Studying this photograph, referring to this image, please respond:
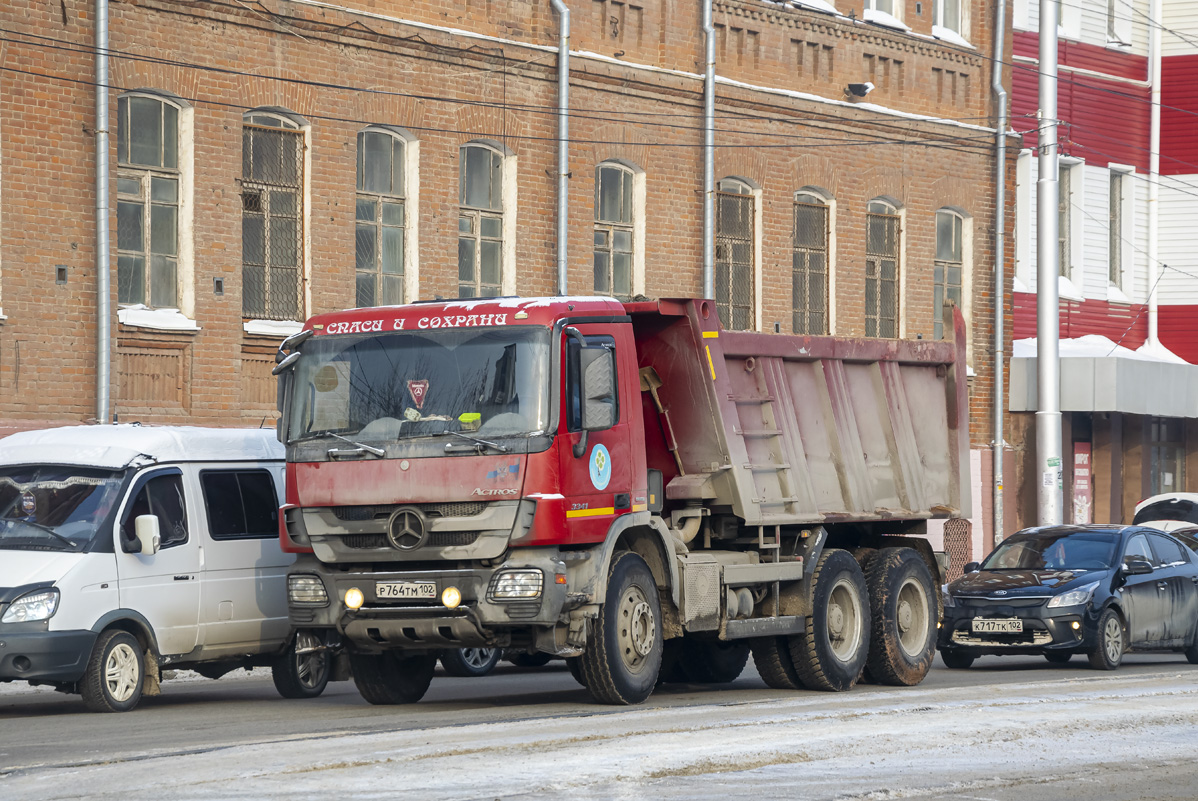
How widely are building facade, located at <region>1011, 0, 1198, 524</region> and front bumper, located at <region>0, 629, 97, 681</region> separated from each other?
840 inches

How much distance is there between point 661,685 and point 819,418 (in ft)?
9.37

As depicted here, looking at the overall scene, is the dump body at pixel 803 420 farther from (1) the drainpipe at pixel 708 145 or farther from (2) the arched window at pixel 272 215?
(1) the drainpipe at pixel 708 145

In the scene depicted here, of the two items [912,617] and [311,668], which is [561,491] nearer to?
[311,668]

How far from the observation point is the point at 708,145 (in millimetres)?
26359

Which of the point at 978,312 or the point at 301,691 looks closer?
the point at 301,691

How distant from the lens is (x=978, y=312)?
102 ft

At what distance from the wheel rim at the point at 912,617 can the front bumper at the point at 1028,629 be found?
4.08 ft

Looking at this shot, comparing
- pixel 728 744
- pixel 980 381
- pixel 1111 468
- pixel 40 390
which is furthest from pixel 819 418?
pixel 1111 468

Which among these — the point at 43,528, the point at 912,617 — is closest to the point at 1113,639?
the point at 912,617

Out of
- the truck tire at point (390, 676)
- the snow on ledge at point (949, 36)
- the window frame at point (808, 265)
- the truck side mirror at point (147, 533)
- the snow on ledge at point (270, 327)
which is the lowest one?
the truck tire at point (390, 676)

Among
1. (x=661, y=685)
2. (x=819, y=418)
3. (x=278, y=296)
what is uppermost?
(x=278, y=296)

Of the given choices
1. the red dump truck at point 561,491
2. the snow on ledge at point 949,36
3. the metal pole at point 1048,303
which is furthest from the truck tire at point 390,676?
the snow on ledge at point 949,36

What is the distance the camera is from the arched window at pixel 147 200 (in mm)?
20281

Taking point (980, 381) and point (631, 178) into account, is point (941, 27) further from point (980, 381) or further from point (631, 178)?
point (631, 178)
